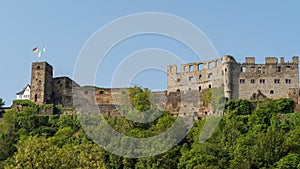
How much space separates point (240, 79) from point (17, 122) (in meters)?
29.0

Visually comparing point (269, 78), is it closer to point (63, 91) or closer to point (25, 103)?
point (63, 91)

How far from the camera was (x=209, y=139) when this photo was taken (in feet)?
202

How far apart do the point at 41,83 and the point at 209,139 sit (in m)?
32.2

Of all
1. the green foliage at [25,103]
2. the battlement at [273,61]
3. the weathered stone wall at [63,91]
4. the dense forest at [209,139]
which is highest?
the battlement at [273,61]

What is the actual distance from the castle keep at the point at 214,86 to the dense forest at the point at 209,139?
13.0 ft

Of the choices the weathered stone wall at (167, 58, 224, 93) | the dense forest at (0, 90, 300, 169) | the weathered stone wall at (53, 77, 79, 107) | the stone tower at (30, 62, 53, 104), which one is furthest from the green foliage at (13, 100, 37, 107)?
the weathered stone wall at (167, 58, 224, 93)

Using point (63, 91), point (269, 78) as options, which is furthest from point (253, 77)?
point (63, 91)

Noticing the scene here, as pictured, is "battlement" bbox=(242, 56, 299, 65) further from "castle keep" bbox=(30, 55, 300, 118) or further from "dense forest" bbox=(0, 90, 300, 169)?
"dense forest" bbox=(0, 90, 300, 169)

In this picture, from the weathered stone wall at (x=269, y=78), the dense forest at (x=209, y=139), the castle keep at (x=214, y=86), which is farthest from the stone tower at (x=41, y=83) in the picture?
the weathered stone wall at (x=269, y=78)

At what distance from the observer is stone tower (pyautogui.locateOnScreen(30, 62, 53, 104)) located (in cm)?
8388

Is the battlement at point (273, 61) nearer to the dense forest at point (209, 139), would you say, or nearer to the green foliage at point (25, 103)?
the dense forest at point (209, 139)

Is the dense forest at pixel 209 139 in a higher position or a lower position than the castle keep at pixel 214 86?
lower

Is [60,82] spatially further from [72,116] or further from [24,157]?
[24,157]

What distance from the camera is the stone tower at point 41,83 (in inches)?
3302
